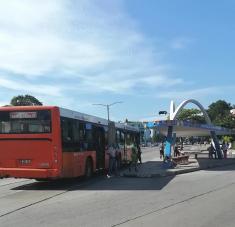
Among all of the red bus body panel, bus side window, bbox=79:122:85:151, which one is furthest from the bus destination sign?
bus side window, bbox=79:122:85:151

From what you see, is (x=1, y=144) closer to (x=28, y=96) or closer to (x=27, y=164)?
(x=27, y=164)

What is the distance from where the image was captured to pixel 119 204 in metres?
13.6

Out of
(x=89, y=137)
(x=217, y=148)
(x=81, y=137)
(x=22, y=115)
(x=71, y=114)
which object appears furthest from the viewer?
(x=217, y=148)

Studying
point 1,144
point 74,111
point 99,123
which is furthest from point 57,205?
point 99,123

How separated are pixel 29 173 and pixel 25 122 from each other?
1.77 metres

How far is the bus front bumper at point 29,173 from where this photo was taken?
17.7 meters

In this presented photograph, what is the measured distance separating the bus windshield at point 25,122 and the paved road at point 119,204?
6.77 ft

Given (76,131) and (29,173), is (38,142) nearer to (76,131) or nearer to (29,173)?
(29,173)

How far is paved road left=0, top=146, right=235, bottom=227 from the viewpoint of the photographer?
1081 cm

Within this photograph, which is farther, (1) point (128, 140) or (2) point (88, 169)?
(1) point (128, 140)

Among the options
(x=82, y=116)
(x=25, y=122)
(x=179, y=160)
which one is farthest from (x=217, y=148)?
(x=25, y=122)

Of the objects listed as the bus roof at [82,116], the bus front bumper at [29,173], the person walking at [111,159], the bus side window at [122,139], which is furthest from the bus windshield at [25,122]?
the bus side window at [122,139]

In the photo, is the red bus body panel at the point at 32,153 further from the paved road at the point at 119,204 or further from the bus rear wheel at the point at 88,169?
the bus rear wheel at the point at 88,169

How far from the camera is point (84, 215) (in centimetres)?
1167
